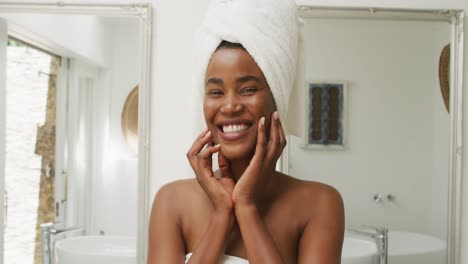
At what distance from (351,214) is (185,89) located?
0.71 meters

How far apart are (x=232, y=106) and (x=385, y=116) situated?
1.03 metres

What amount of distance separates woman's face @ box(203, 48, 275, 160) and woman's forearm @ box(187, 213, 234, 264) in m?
0.11

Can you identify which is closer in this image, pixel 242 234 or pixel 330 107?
pixel 242 234

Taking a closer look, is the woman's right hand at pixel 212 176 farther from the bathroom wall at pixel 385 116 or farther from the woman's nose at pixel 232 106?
the bathroom wall at pixel 385 116

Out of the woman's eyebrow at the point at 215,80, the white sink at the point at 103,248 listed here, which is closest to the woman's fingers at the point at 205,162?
the woman's eyebrow at the point at 215,80

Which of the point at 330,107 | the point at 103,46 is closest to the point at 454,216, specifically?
the point at 330,107

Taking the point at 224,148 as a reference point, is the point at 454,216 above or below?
below

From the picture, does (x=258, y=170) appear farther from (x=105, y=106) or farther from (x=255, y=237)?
(x=105, y=106)

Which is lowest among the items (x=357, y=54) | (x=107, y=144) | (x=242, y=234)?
(x=242, y=234)

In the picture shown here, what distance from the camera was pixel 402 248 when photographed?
5.66 ft

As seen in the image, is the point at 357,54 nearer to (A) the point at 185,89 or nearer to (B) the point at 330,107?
(B) the point at 330,107

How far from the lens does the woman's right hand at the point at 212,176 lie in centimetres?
84

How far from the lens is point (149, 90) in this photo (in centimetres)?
169

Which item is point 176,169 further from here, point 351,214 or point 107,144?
point 351,214
